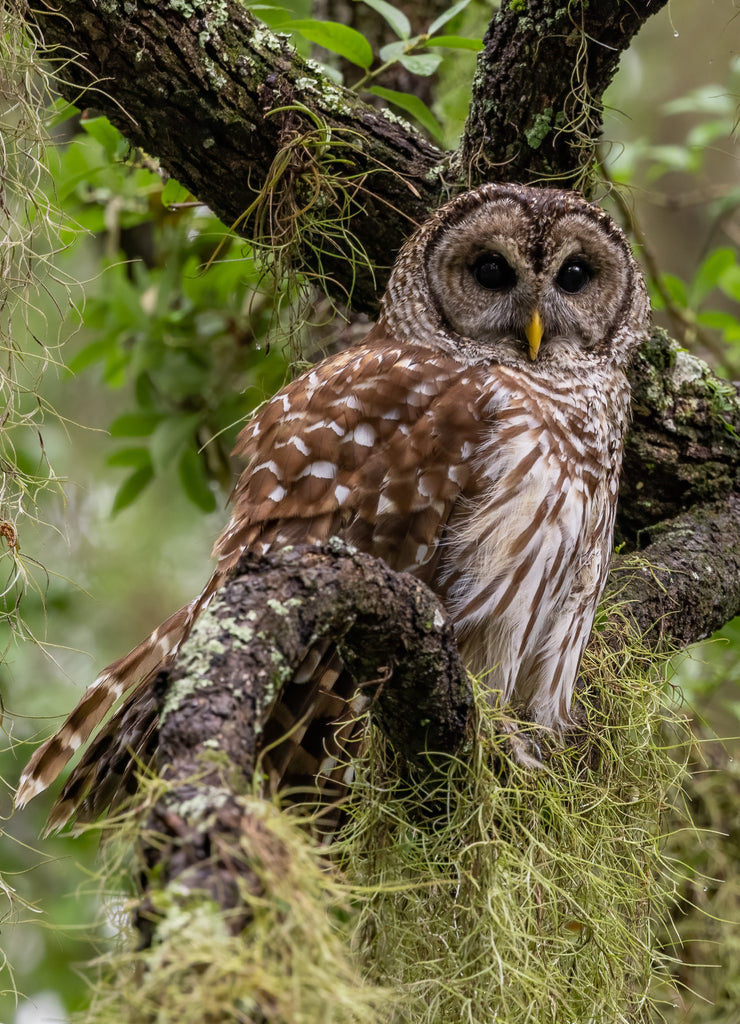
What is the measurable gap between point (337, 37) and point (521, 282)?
0.98m

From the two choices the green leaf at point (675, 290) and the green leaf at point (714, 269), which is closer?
the green leaf at point (714, 269)

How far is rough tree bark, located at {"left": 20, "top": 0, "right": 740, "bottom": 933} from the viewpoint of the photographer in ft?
9.32

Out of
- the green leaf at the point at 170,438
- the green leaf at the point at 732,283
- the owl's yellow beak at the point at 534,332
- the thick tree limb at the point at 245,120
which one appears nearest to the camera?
the thick tree limb at the point at 245,120

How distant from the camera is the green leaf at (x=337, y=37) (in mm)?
3094

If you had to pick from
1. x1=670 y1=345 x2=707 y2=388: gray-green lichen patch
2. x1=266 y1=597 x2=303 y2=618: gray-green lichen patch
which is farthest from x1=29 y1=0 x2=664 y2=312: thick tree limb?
x1=266 y1=597 x2=303 y2=618: gray-green lichen patch

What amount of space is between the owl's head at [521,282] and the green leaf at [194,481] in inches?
51.4

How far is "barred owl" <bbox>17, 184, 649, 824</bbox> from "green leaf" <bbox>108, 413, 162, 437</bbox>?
118 cm

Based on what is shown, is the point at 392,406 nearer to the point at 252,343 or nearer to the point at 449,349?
the point at 449,349

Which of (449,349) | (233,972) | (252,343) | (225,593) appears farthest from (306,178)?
(233,972)

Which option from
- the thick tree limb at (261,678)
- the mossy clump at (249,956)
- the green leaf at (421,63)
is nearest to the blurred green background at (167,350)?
the green leaf at (421,63)

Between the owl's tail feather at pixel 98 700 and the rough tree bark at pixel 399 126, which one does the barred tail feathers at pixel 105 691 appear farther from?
the rough tree bark at pixel 399 126

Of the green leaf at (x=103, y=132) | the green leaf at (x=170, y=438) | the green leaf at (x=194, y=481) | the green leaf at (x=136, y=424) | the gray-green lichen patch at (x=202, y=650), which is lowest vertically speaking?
the green leaf at (x=194, y=481)

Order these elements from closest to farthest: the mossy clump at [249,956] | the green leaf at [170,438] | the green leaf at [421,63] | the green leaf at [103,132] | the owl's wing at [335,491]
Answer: the mossy clump at [249,956] → the owl's wing at [335,491] → the green leaf at [421,63] → the green leaf at [103,132] → the green leaf at [170,438]

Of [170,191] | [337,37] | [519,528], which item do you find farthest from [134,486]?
[519,528]
